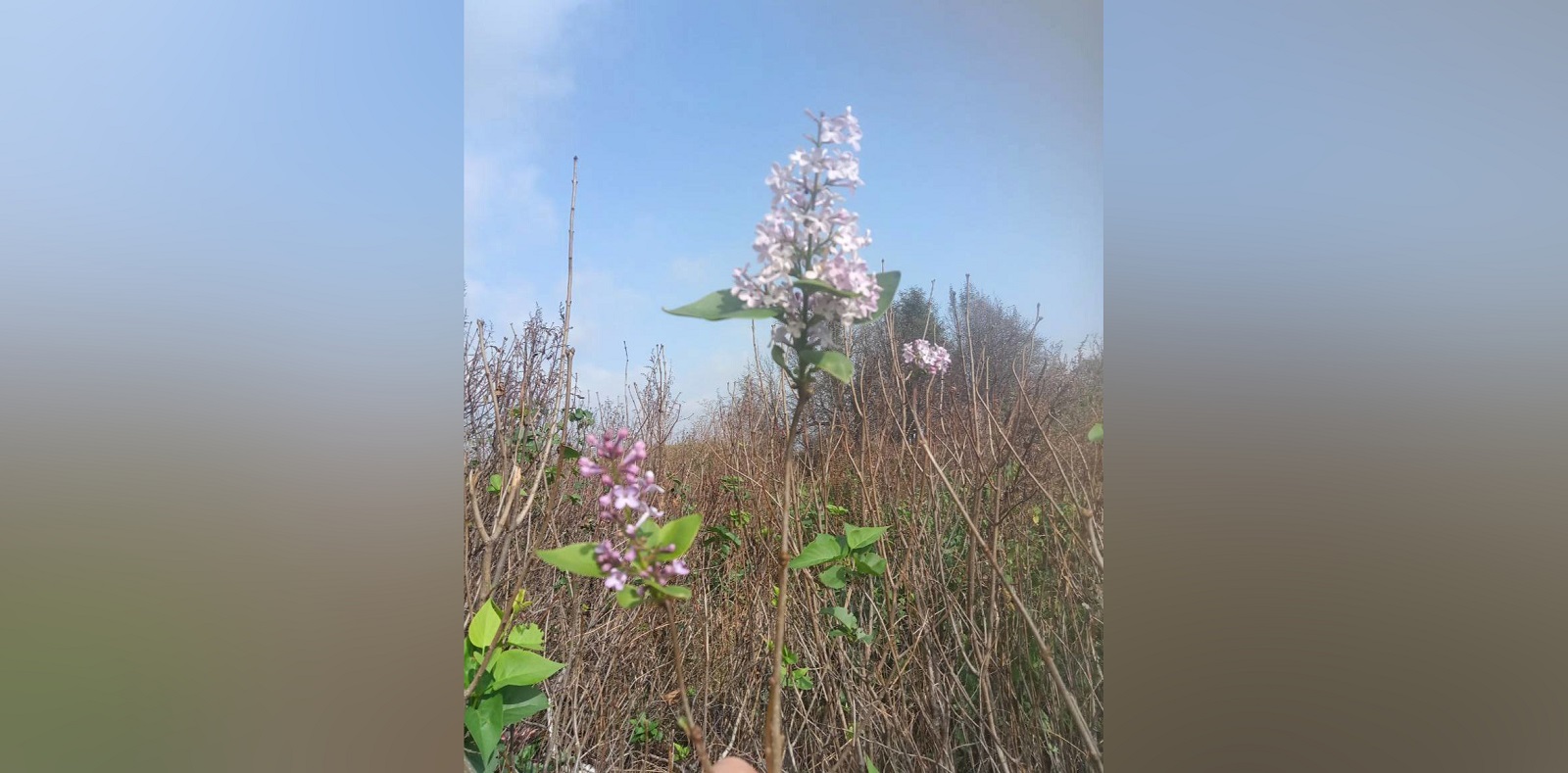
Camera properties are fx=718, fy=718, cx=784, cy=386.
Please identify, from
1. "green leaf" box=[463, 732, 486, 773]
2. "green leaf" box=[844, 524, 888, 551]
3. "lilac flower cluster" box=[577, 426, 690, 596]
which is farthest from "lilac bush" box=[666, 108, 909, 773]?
"green leaf" box=[463, 732, 486, 773]

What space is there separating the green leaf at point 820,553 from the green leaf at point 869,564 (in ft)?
0.10

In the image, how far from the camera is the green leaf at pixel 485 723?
4.36 ft

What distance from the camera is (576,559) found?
120cm

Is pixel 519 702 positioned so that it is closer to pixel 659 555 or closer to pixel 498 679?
pixel 498 679

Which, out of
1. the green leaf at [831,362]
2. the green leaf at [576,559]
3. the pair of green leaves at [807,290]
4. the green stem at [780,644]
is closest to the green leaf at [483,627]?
the green leaf at [576,559]

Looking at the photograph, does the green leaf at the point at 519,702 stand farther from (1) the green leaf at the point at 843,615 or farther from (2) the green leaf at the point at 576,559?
(1) the green leaf at the point at 843,615

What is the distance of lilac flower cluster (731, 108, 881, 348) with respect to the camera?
3.84ft

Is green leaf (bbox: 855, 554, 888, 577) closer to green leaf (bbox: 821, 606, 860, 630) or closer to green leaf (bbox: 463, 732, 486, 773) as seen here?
green leaf (bbox: 821, 606, 860, 630)

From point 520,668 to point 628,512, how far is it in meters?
0.39

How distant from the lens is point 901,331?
4.28ft
